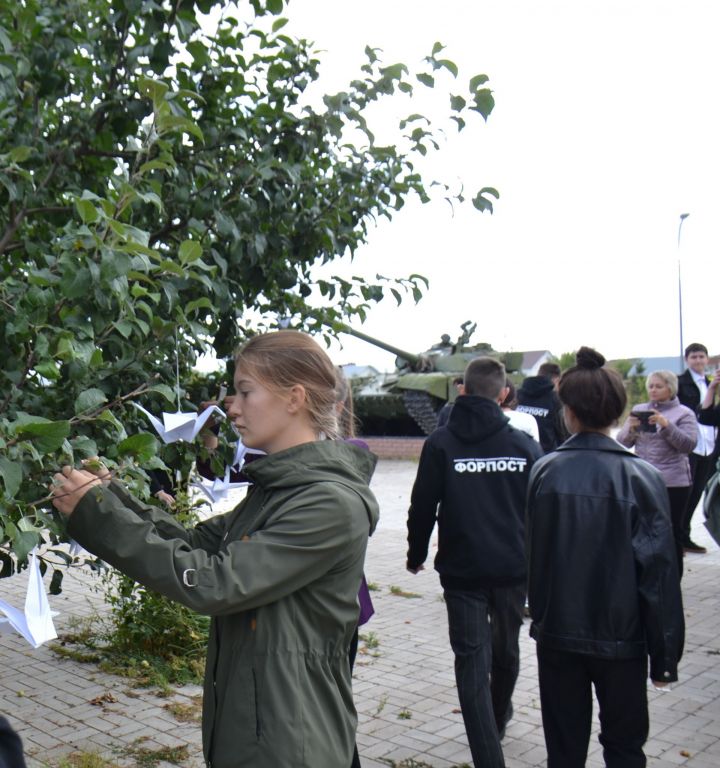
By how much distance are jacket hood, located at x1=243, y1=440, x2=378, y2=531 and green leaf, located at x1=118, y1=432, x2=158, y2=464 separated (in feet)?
0.74

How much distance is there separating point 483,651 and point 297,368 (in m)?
2.34

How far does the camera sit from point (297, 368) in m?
2.15

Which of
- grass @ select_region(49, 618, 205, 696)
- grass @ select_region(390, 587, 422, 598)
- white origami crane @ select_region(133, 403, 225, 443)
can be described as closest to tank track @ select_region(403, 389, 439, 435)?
grass @ select_region(390, 587, 422, 598)

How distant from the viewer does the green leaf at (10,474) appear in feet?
6.07

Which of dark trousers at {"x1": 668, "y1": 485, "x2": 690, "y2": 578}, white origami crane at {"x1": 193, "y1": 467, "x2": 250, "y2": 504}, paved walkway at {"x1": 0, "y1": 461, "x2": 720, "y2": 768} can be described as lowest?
paved walkway at {"x1": 0, "y1": 461, "x2": 720, "y2": 768}

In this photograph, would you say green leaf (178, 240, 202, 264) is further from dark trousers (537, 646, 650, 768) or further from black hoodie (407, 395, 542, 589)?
black hoodie (407, 395, 542, 589)

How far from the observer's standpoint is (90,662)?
583 centimetres

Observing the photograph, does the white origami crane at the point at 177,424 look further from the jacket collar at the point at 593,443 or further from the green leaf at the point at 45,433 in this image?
the jacket collar at the point at 593,443

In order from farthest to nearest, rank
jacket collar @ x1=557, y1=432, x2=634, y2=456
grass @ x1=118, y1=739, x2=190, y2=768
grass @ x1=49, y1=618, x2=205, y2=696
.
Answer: grass @ x1=49, y1=618, x2=205, y2=696, grass @ x1=118, y1=739, x2=190, y2=768, jacket collar @ x1=557, y1=432, x2=634, y2=456

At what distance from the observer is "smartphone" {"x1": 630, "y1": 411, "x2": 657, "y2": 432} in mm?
7324

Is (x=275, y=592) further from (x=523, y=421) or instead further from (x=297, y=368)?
(x=523, y=421)

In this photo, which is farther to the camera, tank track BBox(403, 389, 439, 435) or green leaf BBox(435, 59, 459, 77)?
tank track BBox(403, 389, 439, 435)

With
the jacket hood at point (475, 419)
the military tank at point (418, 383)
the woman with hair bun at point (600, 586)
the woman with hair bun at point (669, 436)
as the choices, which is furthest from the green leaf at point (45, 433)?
the military tank at point (418, 383)

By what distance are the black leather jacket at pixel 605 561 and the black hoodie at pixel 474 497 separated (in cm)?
62
